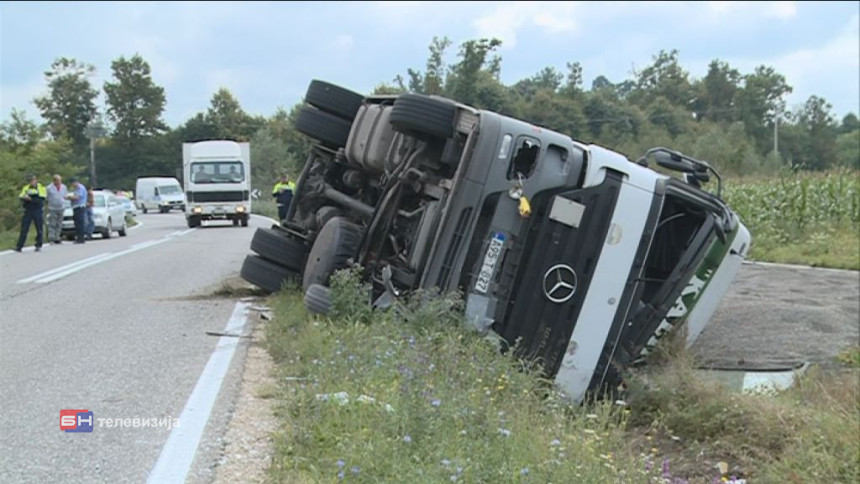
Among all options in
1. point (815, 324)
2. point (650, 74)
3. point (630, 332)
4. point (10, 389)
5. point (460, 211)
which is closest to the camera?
point (10, 389)

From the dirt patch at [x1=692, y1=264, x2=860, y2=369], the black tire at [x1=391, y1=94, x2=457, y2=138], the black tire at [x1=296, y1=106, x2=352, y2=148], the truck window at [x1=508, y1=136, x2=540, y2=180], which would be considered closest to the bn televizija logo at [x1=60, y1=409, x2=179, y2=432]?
the truck window at [x1=508, y1=136, x2=540, y2=180]

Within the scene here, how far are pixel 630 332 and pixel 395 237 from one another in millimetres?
2021

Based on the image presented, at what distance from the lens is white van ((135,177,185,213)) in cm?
4134

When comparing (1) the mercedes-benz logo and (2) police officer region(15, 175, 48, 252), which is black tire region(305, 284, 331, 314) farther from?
(2) police officer region(15, 175, 48, 252)

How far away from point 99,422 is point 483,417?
1978 mm

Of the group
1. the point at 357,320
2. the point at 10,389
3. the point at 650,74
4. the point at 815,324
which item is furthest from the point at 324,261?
the point at 650,74

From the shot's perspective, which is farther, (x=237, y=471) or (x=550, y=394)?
(x=550, y=394)

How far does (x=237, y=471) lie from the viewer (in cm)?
389

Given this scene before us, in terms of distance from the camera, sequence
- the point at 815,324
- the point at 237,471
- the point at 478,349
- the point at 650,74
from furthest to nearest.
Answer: the point at 650,74, the point at 815,324, the point at 478,349, the point at 237,471

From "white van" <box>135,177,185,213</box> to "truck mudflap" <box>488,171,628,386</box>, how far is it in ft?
119

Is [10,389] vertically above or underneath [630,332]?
underneath

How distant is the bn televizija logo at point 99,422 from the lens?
4.47 meters

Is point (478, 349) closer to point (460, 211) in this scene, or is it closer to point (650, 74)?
point (460, 211)

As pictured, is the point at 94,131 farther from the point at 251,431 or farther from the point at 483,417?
the point at 483,417
